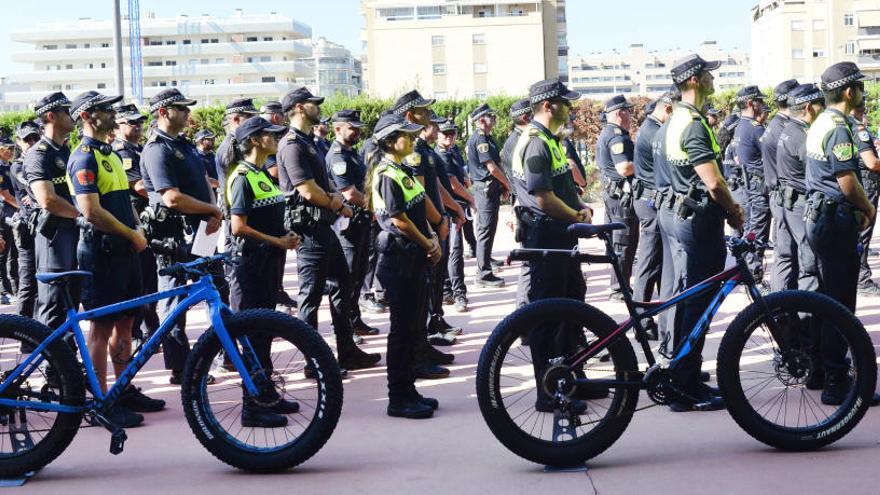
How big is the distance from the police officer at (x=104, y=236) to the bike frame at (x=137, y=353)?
702mm

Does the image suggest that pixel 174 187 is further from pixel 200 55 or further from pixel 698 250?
pixel 200 55

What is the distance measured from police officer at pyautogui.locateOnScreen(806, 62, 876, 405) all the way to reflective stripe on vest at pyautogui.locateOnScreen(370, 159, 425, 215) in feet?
7.68

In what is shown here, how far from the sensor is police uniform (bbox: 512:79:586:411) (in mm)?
6719

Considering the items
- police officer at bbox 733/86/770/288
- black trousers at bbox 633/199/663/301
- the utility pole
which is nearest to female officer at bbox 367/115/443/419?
black trousers at bbox 633/199/663/301

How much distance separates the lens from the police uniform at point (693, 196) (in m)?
6.28

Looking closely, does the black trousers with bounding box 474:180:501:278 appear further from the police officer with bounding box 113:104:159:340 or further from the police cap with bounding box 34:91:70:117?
the police cap with bounding box 34:91:70:117

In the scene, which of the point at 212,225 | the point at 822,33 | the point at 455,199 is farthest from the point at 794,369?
the point at 822,33

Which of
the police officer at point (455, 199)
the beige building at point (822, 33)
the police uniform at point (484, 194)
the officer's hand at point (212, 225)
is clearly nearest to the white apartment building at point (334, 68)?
the beige building at point (822, 33)

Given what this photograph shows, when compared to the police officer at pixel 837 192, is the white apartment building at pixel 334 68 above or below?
above

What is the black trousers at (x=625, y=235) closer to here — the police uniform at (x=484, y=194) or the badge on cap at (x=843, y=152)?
the police uniform at (x=484, y=194)

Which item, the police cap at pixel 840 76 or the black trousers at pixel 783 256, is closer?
the police cap at pixel 840 76

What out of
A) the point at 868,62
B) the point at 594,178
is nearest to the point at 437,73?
the point at 868,62

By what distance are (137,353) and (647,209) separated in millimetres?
4797

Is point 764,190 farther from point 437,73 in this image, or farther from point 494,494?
point 437,73
